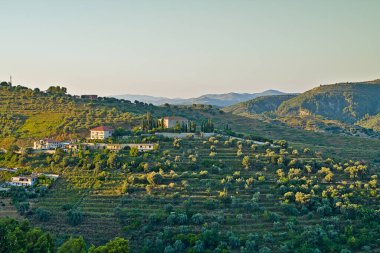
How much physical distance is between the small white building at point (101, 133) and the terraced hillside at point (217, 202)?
9.50 metres

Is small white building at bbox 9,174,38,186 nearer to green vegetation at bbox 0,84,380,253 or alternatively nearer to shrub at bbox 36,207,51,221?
green vegetation at bbox 0,84,380,253

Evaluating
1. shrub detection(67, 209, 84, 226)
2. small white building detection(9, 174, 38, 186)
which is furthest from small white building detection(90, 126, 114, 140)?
shrub detection(67, 209, 84, 226)

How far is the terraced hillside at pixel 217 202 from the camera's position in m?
41.1

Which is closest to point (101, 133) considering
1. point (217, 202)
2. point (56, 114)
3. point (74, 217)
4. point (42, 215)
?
point (56, 114)

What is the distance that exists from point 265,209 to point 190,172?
38.0ft

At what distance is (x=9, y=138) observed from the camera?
7100 centimetres

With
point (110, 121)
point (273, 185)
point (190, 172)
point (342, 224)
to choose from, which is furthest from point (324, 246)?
point (110, 121)

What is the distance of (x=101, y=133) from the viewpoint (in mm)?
67875

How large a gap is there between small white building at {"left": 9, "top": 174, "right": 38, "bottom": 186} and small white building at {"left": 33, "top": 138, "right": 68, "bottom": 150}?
424 inches

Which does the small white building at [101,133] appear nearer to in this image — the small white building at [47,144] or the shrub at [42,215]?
the small white building at [47,144]

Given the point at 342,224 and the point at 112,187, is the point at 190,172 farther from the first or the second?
the point at 342,224

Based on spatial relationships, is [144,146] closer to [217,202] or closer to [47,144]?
[47,144]

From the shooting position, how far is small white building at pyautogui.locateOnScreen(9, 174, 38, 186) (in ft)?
175

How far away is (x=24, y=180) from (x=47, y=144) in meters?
11.6
